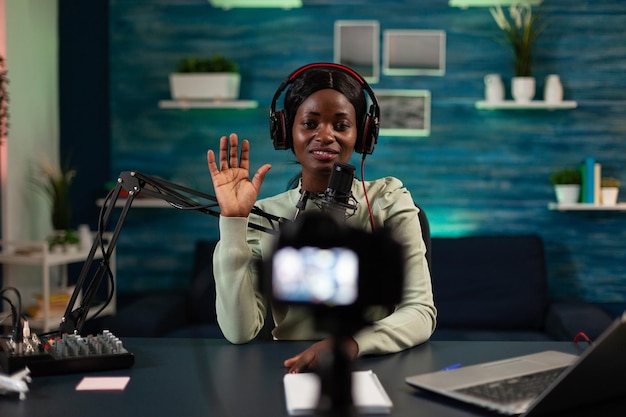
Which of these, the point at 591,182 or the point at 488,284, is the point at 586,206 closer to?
the point at 591,182

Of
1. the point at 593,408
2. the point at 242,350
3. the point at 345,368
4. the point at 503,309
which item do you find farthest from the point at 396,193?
the point at 503,309

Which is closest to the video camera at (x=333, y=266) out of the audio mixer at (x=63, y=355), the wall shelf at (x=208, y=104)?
the audio mixer at (x=63, y=355)

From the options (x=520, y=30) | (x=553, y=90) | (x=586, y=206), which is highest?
(x=520, y=30)

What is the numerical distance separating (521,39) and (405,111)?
72cm

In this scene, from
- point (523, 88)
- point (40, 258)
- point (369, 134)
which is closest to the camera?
point (369, 134)

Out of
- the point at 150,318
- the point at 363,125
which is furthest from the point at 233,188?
the point at 150,318

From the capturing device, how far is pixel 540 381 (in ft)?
3.43

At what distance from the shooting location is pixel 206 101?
3.69m

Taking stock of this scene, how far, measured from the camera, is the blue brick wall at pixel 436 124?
3725 mm

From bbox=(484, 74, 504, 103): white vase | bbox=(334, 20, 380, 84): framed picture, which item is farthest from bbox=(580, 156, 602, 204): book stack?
bbox=(334, 20, 380, 84): framed picture

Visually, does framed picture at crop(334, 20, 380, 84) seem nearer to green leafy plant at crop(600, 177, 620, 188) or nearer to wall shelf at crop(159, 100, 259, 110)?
wall shelf at crop(159, 100, 259, 110)

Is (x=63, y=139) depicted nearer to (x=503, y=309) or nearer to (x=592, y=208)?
(x=503, y=309)

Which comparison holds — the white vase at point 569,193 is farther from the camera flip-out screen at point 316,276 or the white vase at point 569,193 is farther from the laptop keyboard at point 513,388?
the camera flip-out screen at point 316,276

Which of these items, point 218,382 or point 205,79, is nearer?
point 218,382
